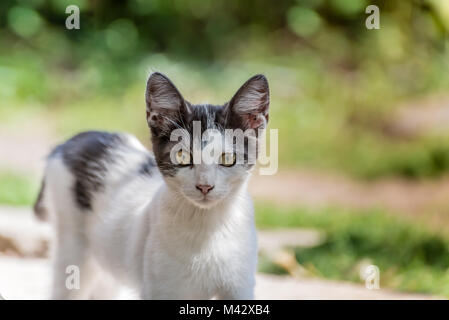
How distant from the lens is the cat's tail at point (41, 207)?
2336 mm

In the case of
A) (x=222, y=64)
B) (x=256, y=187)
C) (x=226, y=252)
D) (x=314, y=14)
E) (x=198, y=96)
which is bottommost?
(x=226, y=252)

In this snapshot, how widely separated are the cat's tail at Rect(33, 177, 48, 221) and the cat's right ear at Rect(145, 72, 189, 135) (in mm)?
767

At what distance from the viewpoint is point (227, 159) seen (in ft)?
5.43

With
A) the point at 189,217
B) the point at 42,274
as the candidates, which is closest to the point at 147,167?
the point at 189,217

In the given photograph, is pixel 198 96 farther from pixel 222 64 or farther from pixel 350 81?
pixel 350 81

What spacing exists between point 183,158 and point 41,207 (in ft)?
2.99

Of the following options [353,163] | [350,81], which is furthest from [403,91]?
[353,163]

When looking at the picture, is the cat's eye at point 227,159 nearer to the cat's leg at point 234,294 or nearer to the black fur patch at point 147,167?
the cat's leg at point 234,294

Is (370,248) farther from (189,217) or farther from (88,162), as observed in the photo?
(189,217)

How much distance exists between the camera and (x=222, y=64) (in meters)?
5.79

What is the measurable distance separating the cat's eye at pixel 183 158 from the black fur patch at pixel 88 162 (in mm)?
553

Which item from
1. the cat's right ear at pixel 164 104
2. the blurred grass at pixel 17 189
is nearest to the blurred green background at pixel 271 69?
the blurred grass at pixel 17 189
